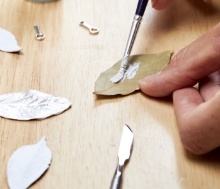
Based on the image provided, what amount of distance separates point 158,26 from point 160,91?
7.3 inches

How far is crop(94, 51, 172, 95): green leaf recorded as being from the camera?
629 millimetres

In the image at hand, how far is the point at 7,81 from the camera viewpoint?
0.64m

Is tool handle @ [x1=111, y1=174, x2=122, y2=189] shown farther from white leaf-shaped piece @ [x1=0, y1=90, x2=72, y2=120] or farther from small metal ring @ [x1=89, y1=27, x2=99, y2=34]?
small metal ring @ [x1=89, y1=27, x2=99, y2=34]

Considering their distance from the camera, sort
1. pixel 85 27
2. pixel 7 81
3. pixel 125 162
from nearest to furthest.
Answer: pixel 125 162 → pixel 7 81 → pixel 85 27

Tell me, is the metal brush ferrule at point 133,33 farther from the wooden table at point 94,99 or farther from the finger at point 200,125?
the finger at point 200,125

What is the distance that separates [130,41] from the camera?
27.5 inches

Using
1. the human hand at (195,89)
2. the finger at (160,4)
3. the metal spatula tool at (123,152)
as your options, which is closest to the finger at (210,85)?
the human hand at (195,89)

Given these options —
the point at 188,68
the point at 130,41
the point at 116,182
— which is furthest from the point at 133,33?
the point at 116,182

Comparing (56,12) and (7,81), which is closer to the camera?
(7,81)

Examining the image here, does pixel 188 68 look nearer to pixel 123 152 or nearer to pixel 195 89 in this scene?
pixel 195 89

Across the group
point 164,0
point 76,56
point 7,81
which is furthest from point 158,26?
point 7,81

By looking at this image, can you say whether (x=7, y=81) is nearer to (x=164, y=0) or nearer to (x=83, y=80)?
(x=83, y=80)

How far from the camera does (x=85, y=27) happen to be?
Result: 75cm

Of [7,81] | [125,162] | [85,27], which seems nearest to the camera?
[125,162]
